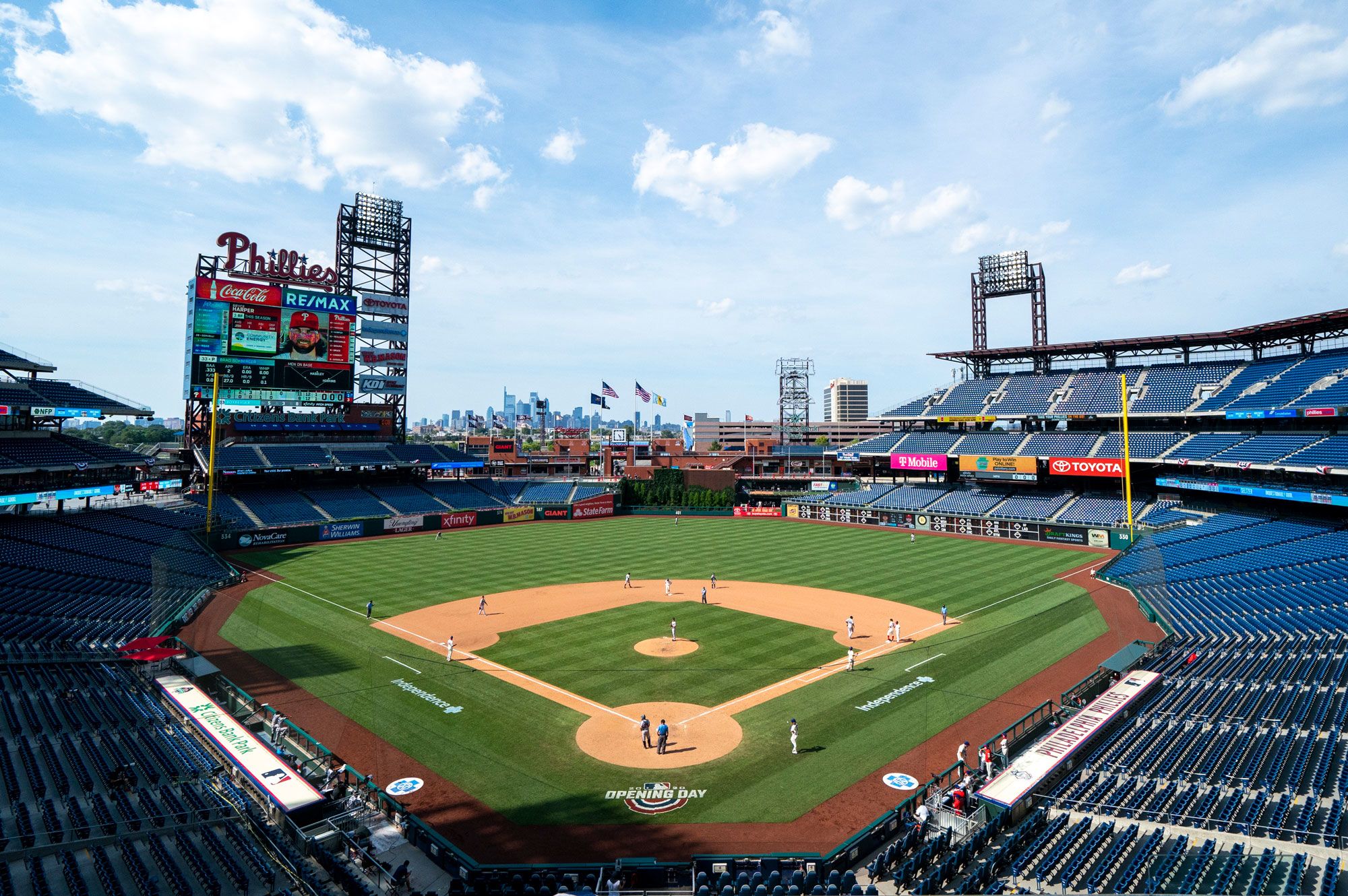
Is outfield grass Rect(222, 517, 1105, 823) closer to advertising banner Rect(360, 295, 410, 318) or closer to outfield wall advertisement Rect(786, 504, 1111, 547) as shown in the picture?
outfield wall advertisement Rect(786, 504, 1111, 547)

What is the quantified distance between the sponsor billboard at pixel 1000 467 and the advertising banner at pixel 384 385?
5428 centimetres

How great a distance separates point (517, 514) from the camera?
2874 inches

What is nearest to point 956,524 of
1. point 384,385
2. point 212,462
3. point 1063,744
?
point 1063,744

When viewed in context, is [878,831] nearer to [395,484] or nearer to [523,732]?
[523,732]

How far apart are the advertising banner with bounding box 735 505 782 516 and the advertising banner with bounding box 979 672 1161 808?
57.1m

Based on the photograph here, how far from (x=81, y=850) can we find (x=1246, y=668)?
30423 mm

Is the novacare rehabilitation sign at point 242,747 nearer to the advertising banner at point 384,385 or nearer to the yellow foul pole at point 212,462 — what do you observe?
the yellow foul pole at point 212,462

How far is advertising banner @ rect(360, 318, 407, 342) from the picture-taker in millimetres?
67875

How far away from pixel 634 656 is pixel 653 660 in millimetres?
939

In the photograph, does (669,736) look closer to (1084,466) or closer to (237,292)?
(1084,466)

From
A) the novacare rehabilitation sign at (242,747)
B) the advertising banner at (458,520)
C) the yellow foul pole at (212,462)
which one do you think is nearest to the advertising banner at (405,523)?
the advertising banner at (458,520)

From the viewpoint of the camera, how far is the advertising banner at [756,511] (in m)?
79.9

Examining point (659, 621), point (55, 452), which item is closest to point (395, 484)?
point (55, 452)

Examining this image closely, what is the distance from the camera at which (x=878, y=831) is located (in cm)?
1530
